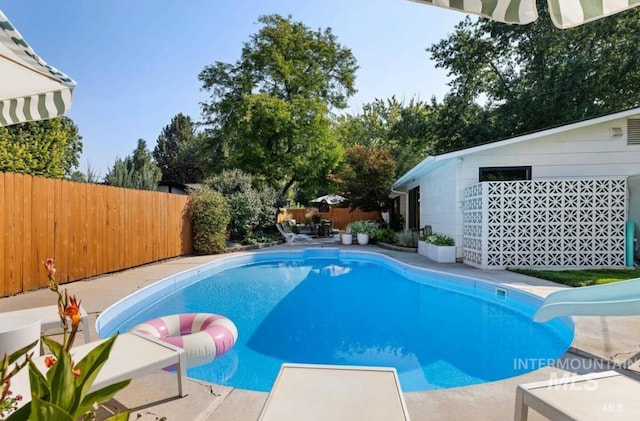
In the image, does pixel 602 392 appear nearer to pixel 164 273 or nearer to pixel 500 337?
pixel 500 337

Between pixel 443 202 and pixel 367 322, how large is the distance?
6845 mm

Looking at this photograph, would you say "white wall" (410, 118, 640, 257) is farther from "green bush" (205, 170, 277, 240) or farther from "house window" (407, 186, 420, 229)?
"green bush" (205, 170, 277, 240)

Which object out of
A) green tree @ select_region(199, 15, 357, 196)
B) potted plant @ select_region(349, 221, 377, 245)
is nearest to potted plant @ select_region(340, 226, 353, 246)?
potted plant @ select_region(349, 221, 377, 245)

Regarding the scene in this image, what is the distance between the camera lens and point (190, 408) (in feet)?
8.82

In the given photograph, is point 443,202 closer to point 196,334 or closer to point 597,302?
point 597,302

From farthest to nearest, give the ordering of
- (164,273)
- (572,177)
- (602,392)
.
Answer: (572,177)
(164,273)
(602,392)

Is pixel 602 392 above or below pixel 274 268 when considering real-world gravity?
above

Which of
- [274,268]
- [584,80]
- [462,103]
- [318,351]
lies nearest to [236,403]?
[318,351]

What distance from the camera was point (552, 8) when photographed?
1.86 meters

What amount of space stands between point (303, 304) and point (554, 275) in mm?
5380

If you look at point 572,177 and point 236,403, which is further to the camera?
point 572,177

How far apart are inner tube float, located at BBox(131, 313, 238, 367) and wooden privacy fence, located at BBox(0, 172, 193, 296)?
3.70 meters

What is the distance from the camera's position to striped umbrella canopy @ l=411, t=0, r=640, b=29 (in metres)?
1.84

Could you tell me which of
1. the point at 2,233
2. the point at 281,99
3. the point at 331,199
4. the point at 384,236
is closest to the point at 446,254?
the point at 384,236
